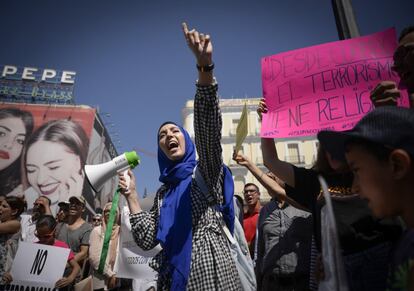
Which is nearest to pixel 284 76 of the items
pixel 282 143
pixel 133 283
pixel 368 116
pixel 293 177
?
pixel 293 177

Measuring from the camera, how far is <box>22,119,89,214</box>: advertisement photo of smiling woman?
28.2 metres

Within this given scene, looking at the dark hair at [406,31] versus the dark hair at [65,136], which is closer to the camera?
the dark hair at [406,31]

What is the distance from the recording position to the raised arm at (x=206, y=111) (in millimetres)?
1437

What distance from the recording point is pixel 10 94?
3300cm

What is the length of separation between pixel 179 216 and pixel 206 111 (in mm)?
590

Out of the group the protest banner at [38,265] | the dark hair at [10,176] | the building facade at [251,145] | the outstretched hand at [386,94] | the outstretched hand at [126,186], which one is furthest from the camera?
the building facade at [251,145]

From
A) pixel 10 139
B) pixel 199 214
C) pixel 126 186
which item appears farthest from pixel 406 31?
pixel 10 139

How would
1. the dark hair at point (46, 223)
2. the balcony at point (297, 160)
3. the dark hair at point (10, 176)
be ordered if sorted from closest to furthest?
the dark hair at point (46, 223), the dark hair at point (10, 176), the balcony at point (297, 160)

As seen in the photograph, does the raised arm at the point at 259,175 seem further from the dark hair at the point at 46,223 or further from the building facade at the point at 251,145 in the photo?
the building facade at the point at 251,145

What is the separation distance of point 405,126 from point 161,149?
148cm

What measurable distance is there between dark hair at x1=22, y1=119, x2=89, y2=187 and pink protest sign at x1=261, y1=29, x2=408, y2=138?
30.5m

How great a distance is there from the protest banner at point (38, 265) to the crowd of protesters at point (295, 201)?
0.16 meters

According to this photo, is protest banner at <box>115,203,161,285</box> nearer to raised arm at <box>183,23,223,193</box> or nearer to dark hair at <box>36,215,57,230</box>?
dark hair at <box>36,215,57,230</box>

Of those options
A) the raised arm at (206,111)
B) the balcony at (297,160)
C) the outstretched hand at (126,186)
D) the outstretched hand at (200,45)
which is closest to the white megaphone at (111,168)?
the outstretched hand at (126,186)
